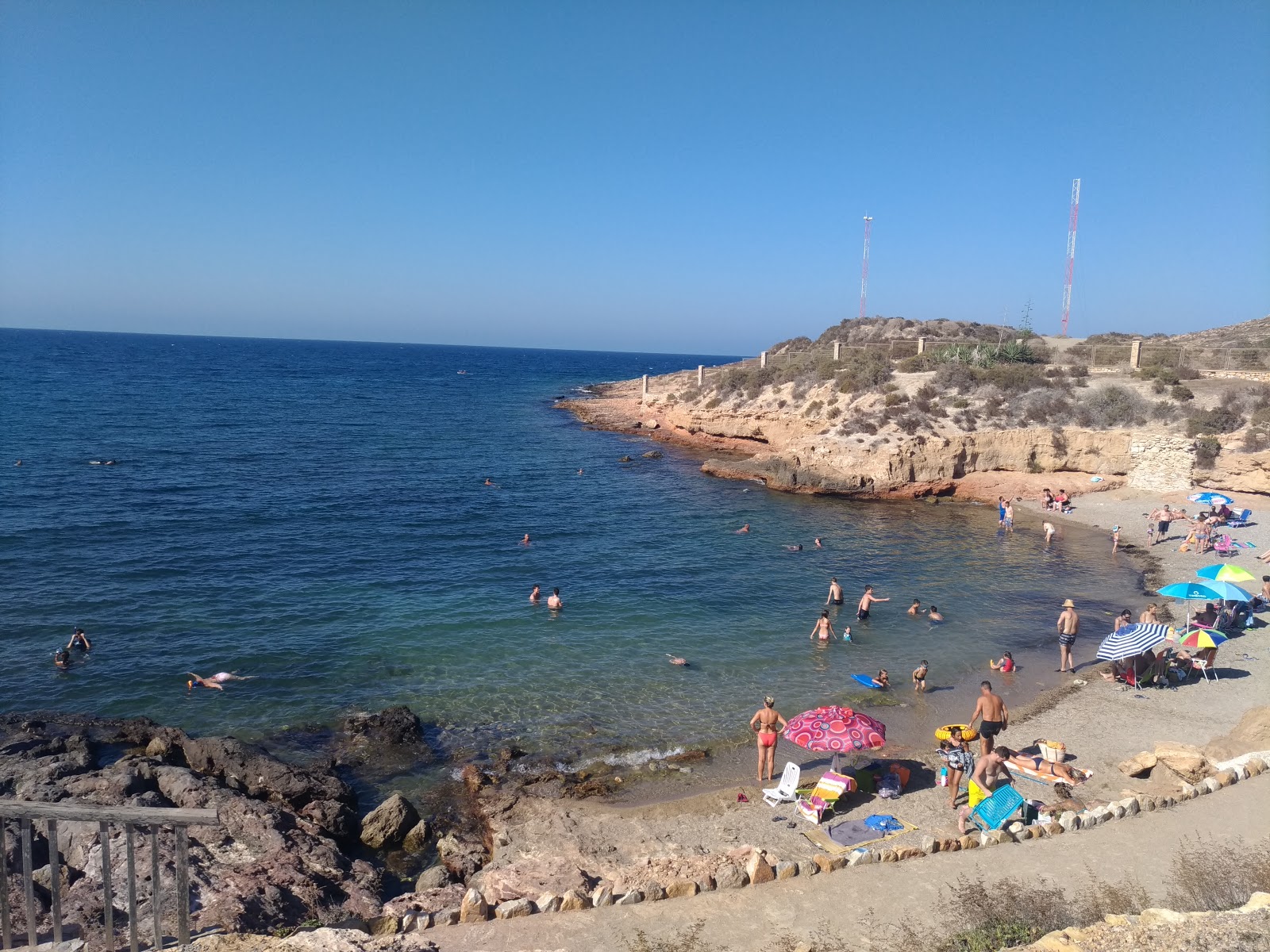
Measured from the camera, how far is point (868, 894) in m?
9.41

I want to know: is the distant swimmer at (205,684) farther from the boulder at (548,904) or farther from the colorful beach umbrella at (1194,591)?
the colorful beach umbrella at (1194,591)

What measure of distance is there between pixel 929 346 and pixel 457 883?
52.7m

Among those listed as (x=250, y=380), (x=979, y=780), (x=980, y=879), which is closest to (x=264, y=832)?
(x=980, y=879)

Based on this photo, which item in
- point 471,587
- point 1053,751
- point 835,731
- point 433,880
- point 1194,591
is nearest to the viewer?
point 433,880

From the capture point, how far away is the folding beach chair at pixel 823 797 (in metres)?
12.3

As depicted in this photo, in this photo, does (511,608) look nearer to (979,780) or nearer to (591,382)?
(979,780)

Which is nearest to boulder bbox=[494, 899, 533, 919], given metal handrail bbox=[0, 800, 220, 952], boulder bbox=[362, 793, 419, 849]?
metal handrail bbox=[0, 800, 220, 952]

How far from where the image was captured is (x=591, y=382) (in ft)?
405

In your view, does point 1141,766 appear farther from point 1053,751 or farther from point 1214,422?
point 1214,422

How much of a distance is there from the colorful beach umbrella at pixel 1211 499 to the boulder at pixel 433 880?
30298mm

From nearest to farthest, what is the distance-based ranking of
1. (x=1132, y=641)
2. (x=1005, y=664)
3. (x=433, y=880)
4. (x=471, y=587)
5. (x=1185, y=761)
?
(x=433, y=880) → (x=1185, y=761) → (x=1132, y=641) → (x=1005, y=664) → (x=471, y=587)

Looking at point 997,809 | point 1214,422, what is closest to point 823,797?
point 997,809

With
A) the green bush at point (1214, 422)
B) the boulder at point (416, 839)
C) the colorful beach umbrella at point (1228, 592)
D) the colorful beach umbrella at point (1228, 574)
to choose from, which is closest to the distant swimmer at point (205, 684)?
the boulder at point (416, 839)

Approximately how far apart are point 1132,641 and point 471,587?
17.5 m
